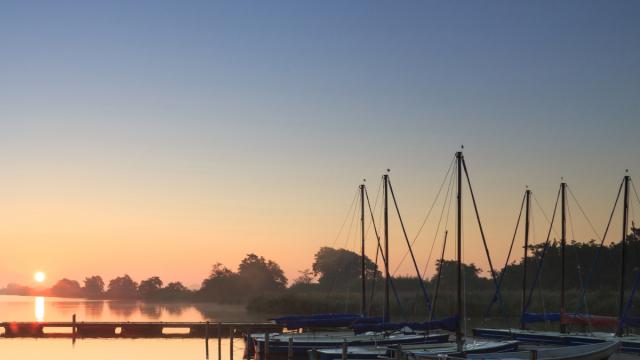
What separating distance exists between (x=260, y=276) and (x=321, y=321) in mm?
125263

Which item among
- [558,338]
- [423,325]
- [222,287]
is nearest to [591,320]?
[558,338]

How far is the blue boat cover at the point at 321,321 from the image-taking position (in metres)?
45.5

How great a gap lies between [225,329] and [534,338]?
32328mm

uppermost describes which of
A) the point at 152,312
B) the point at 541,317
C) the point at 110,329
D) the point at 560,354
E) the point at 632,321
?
the point at 632,321

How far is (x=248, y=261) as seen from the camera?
175 meters

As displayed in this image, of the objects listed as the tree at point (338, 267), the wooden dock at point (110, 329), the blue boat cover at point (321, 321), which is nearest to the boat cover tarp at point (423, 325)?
the blue boat cover at point (321, 321)

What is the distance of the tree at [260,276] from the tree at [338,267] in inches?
367

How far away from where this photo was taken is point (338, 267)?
171125 mm

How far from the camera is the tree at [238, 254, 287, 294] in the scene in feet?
545

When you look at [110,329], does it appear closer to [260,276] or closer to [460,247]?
[460,247]

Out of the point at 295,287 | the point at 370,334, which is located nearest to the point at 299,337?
the point at 370,334

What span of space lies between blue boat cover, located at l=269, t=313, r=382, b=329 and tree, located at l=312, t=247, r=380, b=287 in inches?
3880

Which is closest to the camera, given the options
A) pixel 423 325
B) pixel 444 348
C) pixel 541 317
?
pixel 444 348

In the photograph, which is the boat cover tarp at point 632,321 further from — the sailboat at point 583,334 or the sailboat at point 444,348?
the sailboat at point 444,348
